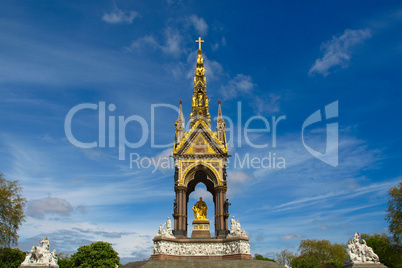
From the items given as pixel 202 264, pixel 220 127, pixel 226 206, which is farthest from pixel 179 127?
pixel 202 264

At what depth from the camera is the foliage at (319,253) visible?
5865 cm

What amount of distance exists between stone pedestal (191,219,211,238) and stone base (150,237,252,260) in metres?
1.32

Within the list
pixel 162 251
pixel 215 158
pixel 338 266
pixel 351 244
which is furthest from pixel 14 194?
pixel 338 266

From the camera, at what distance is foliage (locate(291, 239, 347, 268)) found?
5865 centimetres

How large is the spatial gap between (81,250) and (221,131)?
32.7 m

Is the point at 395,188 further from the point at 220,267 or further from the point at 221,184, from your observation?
the point at 220,267

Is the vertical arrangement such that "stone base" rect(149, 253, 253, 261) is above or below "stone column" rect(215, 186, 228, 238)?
below

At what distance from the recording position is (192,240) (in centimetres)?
2739

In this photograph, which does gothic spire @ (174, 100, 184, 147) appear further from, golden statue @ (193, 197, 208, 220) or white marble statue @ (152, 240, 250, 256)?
white marble statue @ (152, 240, 250, 256)

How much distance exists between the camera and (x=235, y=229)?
26828 millimetres

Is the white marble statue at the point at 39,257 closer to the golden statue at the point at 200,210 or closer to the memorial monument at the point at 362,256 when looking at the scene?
the golden statue at the point at 200,210

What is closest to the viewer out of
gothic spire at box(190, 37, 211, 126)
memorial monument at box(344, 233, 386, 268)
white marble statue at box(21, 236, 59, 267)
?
memorial monument at box(344, 233, 386, 268)

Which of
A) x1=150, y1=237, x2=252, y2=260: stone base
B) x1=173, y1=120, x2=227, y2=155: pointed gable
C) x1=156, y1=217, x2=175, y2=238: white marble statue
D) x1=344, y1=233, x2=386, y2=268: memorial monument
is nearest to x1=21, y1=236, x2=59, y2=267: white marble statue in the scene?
x1=150, y1=237, x2=252, y2=260: stone base

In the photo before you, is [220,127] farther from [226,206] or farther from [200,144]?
[226,206]
